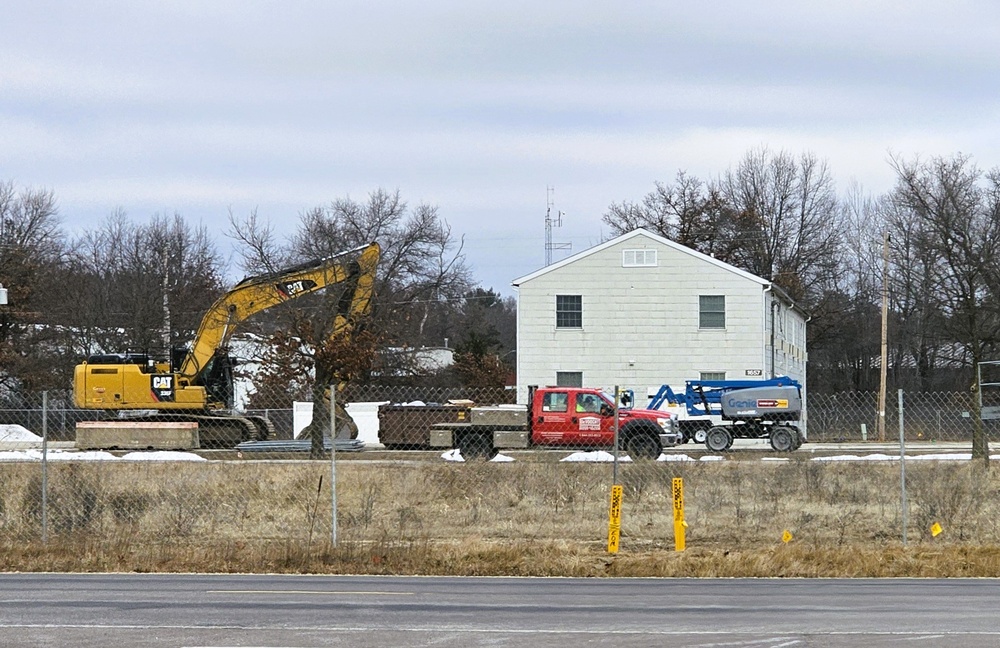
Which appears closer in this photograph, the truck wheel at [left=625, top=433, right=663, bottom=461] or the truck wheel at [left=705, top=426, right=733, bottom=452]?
the truck wheel at [left=625, top=433, right=663, bottom=461]

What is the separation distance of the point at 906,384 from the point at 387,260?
110 feet

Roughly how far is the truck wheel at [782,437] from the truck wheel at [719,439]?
1458mm

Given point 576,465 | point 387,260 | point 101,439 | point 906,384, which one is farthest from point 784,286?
point 576,465

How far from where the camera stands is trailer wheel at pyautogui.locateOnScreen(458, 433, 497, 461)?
3400cm

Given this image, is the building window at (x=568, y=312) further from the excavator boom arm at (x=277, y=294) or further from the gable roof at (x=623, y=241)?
the excavator boom arm at (x=277, y=294)

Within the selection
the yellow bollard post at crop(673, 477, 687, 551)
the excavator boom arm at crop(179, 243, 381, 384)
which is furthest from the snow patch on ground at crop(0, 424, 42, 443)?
the yellow bollard post at crop(673, 477, 687, 551)

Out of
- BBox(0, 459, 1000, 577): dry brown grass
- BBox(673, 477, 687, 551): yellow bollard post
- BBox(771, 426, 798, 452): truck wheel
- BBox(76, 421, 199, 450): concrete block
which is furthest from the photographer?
BBox(771, 426, 798, 452): truck wheel

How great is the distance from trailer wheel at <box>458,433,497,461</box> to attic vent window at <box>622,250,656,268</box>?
Result: 21273 millimetres

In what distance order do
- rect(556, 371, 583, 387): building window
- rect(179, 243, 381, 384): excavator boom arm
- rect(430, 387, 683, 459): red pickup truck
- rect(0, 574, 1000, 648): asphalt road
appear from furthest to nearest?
1. rect(556, 371, 583, 387): building window
2. rect(179, 243, 381, 384): excavator boom arm
3. rect(430, 387, 683, 459): red pickup truck
4. rect(0, 574, 1000, 648): asphalt road

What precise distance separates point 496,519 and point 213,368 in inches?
847

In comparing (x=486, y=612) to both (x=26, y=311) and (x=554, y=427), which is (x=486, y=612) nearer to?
(x=554, y=427)

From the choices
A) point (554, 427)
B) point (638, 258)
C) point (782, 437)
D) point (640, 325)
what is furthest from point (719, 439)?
point (638, 258)

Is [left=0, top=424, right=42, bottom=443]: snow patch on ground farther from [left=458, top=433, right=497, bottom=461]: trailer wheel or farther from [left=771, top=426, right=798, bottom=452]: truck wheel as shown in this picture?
[left=771, top=426, right=798, bottom=452]: truck wheel

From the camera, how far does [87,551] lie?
55.3 feet
